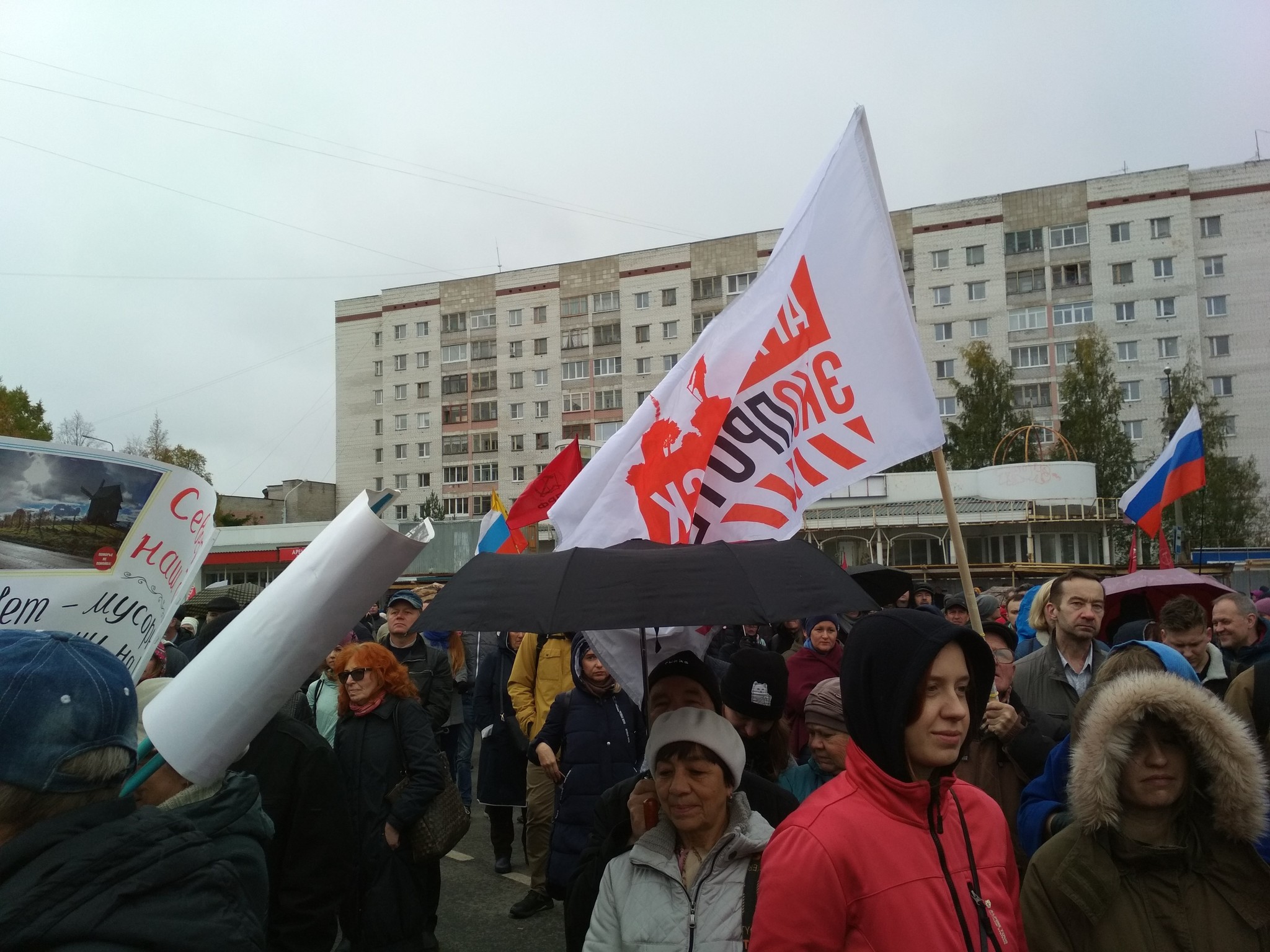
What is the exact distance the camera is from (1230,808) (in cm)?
245

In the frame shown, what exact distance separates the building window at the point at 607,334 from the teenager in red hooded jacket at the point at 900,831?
6788cm

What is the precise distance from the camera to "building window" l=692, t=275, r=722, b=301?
2635 inches

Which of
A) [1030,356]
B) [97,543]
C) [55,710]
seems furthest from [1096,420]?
[55,710]

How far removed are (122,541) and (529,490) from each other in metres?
7.40

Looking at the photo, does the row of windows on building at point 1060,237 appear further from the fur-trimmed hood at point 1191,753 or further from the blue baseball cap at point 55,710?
the blue baseball cap at point 55,710

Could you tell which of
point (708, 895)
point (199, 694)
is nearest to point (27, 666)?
point (199, 694)

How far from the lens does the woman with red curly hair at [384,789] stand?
178 inches

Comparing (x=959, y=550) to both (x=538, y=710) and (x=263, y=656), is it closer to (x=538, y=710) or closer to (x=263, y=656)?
(x=263, y=656)

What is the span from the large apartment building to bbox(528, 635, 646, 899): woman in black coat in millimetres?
51714

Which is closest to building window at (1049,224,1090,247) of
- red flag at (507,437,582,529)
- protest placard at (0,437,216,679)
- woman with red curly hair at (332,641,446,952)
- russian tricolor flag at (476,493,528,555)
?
russian tricolor flag at (476,493,528,555)

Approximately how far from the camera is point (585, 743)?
559cm

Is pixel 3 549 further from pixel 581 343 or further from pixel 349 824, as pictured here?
pixel 581 343

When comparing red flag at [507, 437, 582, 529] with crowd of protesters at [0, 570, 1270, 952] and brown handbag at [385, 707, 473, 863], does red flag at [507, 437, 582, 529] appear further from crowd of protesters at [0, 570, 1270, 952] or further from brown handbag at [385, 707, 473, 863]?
crowd of protesters at [0, 570, 1270, 952]

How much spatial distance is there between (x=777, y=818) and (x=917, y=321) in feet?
173
